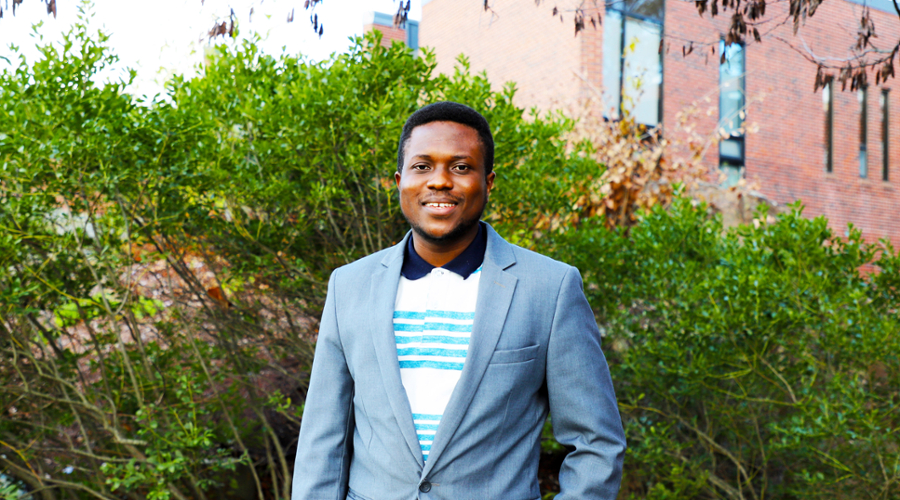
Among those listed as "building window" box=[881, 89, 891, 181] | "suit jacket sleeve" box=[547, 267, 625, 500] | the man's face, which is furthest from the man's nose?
"building window" box=[881, 89, 891, 181]

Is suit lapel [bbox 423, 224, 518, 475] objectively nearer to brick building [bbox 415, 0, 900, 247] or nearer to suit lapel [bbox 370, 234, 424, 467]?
suit lapel [bbox 370, 234, 424, 467]

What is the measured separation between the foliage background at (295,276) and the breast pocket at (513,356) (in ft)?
7.88

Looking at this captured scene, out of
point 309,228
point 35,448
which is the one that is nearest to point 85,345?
point 35,448

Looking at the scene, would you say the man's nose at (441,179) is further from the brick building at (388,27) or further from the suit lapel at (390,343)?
the brick building at (388,27)

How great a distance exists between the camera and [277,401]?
4.51 meters

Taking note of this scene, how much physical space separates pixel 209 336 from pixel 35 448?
1301mm

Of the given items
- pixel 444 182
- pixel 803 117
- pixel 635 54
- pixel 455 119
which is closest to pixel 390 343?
pixel 444 182

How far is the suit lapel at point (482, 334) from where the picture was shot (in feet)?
5.57

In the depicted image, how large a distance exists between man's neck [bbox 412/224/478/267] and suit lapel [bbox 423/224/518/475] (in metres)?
0.08

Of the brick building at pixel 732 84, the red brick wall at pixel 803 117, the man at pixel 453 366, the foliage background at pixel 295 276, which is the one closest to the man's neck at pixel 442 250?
the man at pixel 453 366

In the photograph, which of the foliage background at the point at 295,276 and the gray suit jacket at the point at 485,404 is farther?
the foliage background at the point at 295,276

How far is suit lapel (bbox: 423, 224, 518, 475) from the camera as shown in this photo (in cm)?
170

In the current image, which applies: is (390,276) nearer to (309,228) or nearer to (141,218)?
(309,228)

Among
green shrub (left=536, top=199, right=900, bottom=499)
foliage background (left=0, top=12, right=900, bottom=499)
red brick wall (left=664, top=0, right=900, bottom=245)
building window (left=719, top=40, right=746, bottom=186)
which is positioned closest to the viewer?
foliage background (left=0, top=12, right=900, bottom=499)
